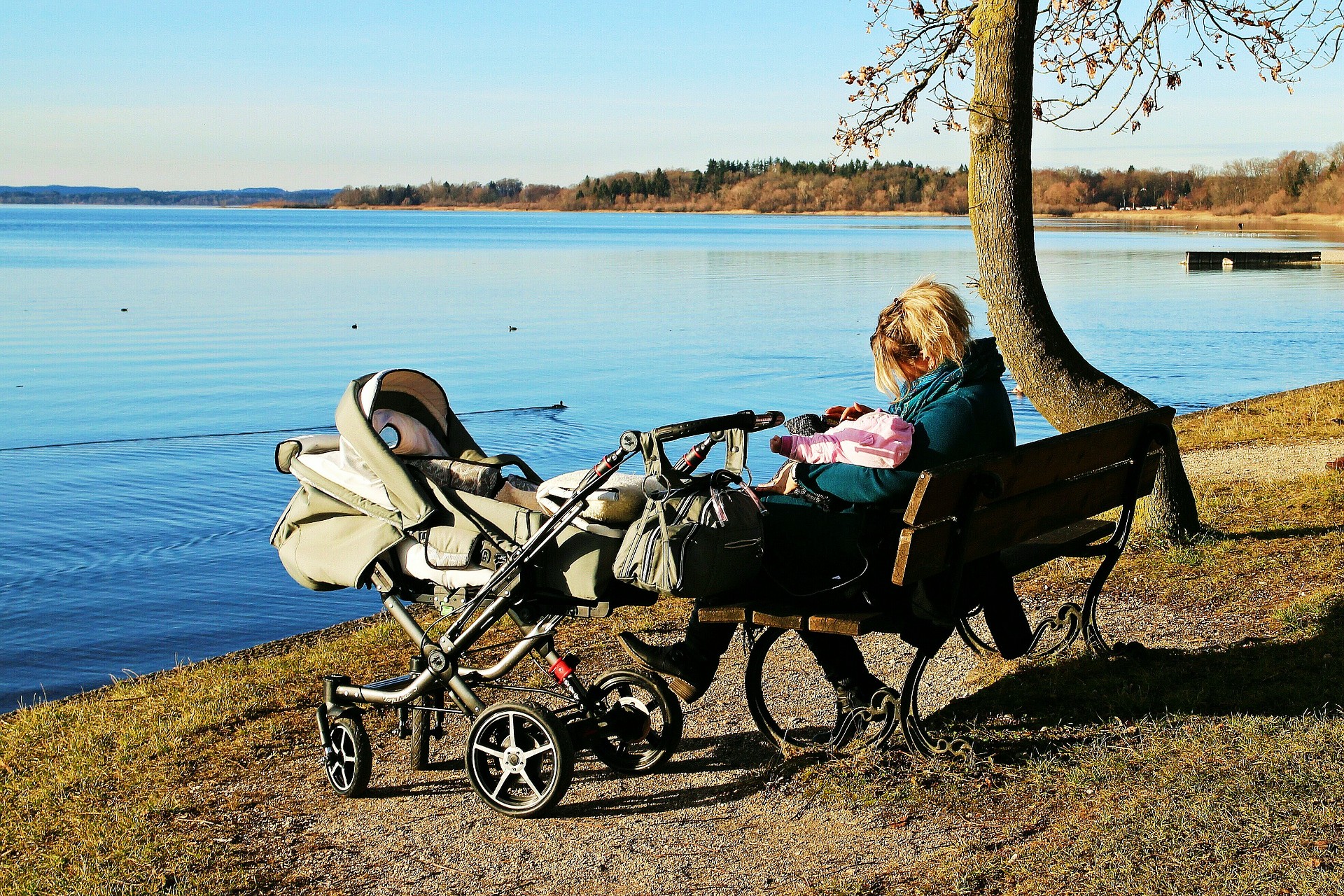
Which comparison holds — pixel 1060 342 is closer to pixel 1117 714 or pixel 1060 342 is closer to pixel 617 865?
pixel 1117 714

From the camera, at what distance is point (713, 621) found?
432 cm

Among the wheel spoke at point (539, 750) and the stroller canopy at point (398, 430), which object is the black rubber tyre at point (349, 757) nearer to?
the wheel spoke at point (539, 750)

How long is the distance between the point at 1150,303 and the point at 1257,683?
111 feet

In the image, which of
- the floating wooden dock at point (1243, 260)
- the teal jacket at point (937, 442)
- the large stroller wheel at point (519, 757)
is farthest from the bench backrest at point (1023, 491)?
the floating wooden dock at point (1243, 260)

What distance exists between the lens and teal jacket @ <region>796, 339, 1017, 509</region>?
4.33 metres

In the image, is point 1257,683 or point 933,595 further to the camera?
point 1257,683

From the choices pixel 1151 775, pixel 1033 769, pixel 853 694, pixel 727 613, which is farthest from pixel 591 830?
pixel 1151 775

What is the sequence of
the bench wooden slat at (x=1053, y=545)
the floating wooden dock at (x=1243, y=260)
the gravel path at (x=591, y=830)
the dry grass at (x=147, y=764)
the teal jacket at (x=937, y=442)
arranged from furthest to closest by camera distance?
the floating wooden dock at (x=1243, y=260) < the bench wooden slat at (x=1053, y=545) < the teal jacket at (x=937, y=442) < the dry grass at (x=147, y=764) < the gravel path at (x=591, y=830)

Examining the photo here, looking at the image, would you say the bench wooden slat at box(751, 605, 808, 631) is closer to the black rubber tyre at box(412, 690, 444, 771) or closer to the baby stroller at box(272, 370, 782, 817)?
the baby stroller at box(272, 370, 782, 817)

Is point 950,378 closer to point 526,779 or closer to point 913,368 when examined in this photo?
point 913,368

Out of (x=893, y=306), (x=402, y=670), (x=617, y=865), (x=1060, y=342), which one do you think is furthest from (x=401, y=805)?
(x=1060, y=342)

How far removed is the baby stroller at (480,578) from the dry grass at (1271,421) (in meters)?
9.06

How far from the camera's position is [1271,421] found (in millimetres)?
13602

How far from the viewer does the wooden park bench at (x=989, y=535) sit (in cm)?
412
